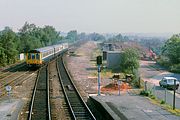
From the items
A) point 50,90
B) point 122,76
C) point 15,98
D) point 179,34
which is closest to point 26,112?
point 15,98

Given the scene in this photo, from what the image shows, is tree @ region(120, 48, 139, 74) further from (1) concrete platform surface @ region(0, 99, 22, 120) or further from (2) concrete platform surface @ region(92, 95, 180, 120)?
(1) concrete platform surface @ region(0, 99, 22, 120)

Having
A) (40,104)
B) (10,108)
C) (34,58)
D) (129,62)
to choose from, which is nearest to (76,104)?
(40,104)

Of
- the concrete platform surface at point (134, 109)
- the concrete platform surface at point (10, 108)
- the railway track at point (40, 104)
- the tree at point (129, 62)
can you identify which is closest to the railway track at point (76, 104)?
the concrete platform surface at point (134, 109)

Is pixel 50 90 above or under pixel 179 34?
under

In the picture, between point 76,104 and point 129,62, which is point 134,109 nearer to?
point 76,104

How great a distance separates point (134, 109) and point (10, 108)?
Result: 7.08 metres

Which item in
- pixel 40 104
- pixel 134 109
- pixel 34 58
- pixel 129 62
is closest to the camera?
pixel 134 109

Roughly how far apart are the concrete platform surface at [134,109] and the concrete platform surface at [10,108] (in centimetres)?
467

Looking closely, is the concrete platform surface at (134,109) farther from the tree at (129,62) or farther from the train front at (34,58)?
the train front at (34,58)

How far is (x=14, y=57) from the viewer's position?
51.4m

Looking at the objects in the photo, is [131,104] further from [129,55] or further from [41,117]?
[129,55]

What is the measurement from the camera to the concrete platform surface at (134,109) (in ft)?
53.9

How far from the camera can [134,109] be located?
18.1 meters

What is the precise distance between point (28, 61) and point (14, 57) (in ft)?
35.9
